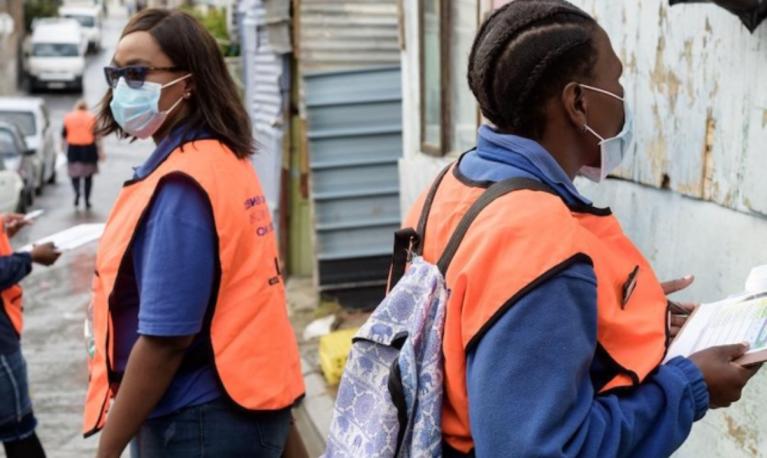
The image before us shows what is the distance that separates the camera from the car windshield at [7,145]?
16.1 m

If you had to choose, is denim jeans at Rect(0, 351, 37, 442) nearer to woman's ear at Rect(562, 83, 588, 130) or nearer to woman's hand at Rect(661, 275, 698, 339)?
woman's hand at Rect(661, 275, 698, 339)

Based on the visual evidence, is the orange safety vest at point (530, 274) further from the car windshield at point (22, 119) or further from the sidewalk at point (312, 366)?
the car windshield at point (22, 119)

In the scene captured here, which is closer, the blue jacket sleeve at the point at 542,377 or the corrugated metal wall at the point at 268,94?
the blue jacket sleeve at the point at 542,377

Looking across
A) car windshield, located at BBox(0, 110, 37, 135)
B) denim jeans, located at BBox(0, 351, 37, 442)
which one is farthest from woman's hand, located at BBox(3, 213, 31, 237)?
car windshield, located at BBox(0, 110, 37, 135)

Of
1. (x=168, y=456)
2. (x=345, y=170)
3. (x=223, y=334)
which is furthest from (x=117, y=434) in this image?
(x=345, y=170)

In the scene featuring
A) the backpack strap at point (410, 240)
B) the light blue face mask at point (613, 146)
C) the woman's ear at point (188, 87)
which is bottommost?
the backpack strap at point (410, 240)

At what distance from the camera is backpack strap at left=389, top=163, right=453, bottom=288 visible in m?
1.90

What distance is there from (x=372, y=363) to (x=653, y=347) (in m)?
0.49

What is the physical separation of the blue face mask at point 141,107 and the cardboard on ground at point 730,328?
158 cm

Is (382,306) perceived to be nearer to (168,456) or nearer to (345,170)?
(168,456)

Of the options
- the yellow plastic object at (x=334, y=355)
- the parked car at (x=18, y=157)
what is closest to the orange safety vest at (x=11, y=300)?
the yellow plastic object at (x=334, y=355)

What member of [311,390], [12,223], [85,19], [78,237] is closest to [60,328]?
[311,390]

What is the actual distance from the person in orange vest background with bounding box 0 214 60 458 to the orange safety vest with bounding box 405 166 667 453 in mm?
2861

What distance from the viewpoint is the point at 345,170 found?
29.3ft
